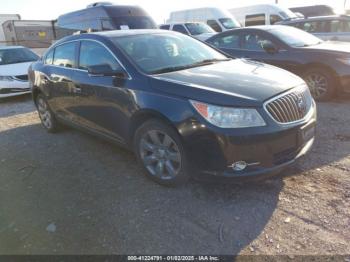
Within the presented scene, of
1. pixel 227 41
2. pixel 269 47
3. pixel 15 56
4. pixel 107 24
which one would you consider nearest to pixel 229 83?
pixel 269 47

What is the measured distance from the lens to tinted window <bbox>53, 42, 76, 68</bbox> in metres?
4.61

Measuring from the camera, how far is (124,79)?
141 inches

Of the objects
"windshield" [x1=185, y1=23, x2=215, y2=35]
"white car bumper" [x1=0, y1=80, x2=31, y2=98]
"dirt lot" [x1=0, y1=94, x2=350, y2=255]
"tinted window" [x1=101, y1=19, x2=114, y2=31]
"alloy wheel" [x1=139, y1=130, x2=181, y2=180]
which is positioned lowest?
"dirt lot" [x1=0, y1=94, x2=350, y2=255]

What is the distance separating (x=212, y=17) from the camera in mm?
15633

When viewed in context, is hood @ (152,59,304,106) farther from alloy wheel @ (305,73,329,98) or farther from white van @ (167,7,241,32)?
white van @ (167,7,241,32)

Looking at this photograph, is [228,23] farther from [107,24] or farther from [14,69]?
[14,69]

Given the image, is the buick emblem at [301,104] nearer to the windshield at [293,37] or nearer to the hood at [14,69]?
the windshield at [293,37]

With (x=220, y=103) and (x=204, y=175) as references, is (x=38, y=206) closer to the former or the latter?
(x=204, y=175)

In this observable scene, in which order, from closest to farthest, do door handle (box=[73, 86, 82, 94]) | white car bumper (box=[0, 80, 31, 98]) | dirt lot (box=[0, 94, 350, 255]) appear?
dirt lot (box=[0, 94, 350, 255]) < door handle (box=[73, 86, 82, 94]) < white car bumper (box=[0, 80, 31, 98])

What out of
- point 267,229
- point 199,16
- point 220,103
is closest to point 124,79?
point 220,103

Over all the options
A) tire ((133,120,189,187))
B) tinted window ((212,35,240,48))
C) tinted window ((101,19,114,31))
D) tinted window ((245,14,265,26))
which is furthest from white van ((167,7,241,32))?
tire ((133,120,189,187))

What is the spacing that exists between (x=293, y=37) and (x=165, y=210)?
5.36 m

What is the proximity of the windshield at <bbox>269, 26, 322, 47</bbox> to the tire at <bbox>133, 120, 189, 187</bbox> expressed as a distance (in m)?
4.53

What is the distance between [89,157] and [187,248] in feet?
7.63
